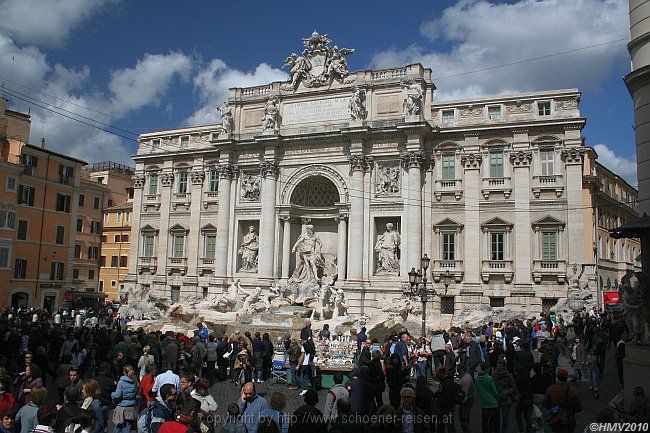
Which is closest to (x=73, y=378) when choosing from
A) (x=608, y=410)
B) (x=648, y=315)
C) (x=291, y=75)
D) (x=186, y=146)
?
(x=608, y=410)

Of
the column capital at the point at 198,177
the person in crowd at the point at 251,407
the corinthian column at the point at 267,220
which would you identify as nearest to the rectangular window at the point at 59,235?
the column capital at the point at 198,177

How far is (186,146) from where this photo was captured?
37844 millimetres

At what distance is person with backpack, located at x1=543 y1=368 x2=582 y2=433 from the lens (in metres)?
7.71

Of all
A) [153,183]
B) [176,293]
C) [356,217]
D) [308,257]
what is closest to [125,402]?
→ [356,217]

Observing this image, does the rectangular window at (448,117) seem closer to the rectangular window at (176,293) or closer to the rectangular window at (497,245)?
the rectangular window at (497,245)

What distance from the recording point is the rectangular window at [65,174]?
37.8m

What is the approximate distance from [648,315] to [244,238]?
2626 cm

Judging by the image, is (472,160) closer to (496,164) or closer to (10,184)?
(496,164)

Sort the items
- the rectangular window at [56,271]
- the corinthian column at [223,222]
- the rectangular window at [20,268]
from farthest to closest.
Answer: the rectangular window at [56,271] < the rectangular window at [20,268] < the corinthian column at [223,222]

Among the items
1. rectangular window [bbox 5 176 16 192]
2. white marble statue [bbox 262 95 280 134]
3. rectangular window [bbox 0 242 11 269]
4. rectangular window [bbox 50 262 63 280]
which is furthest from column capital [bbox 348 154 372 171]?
rectangular window [bbox 50 262 63 280]

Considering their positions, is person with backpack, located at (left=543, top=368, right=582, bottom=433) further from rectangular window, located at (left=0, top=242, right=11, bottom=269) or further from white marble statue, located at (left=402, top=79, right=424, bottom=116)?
rectangular window, located at (left=0, top=242, right=11, bottom=269)

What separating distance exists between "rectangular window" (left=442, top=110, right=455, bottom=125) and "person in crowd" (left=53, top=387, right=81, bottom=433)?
2612cm

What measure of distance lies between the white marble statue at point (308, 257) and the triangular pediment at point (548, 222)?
1166 centimetres

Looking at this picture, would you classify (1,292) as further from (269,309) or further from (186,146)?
(269,309)
